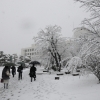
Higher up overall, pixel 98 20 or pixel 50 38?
pixel 50 38

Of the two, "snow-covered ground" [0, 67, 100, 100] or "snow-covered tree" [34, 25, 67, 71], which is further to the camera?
"snow-covered tree" [34, 25, 67, 71]

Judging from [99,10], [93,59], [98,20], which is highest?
[99,10]

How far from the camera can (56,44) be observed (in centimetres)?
2361

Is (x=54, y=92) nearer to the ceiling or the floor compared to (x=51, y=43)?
nearer to the floor

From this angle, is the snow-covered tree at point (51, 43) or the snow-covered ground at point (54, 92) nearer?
the snow-covered ground at point (54, 92)

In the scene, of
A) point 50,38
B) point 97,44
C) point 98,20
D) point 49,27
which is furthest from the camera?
point 49,27

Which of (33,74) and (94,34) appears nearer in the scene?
(94,34)

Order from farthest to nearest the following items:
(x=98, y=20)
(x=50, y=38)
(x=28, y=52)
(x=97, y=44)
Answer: (x=28, y=52)
(x=50, y=38)
(x=98, y=20)
(x=97, y=44)

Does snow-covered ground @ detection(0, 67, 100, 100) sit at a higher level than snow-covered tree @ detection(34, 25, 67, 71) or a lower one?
lower

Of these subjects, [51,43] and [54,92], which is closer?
[54,92]

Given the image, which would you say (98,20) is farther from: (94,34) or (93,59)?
(93,59)

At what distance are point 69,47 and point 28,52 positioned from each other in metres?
107

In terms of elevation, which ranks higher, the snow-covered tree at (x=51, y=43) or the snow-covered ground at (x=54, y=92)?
the snow-covered tree at (x=51, y=43)

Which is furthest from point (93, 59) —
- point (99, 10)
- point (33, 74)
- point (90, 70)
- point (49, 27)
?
point (49, 27)
